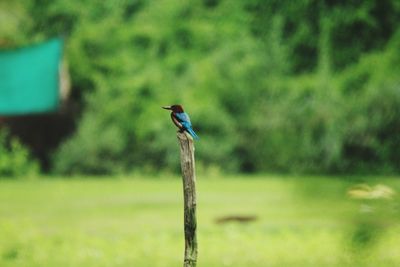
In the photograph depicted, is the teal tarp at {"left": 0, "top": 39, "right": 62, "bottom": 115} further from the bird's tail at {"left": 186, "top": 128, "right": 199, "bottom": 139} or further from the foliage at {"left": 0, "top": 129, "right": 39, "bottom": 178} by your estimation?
the bird's tail at {"left": 186, "top": 128, "right": 199, "bottom": 139}

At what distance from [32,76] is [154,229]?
8.44 m

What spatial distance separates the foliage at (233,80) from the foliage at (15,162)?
598mm

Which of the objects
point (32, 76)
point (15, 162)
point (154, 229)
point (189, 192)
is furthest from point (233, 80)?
point (189, 192)

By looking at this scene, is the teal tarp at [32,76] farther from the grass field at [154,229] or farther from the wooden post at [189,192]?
the wooden post at [189,192]

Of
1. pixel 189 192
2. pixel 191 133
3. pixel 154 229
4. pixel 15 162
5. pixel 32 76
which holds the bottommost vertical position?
pixel 154 229

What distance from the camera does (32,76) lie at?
1761 centimetres

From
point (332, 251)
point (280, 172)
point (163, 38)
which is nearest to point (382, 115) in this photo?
point (280, 172)

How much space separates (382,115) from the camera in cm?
1669

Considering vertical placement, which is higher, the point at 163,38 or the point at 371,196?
the point at 163,38

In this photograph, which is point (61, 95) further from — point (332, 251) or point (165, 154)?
point (332, 251)

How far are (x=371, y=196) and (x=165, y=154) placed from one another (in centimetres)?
1546

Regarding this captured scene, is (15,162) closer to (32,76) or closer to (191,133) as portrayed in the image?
(32,76)

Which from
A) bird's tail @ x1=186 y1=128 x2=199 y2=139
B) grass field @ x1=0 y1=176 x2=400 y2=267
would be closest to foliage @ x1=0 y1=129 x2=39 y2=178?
grass field @ x1=0 y1=176 x2=400 y2=267

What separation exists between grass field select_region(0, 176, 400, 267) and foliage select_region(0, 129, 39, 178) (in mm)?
2289
